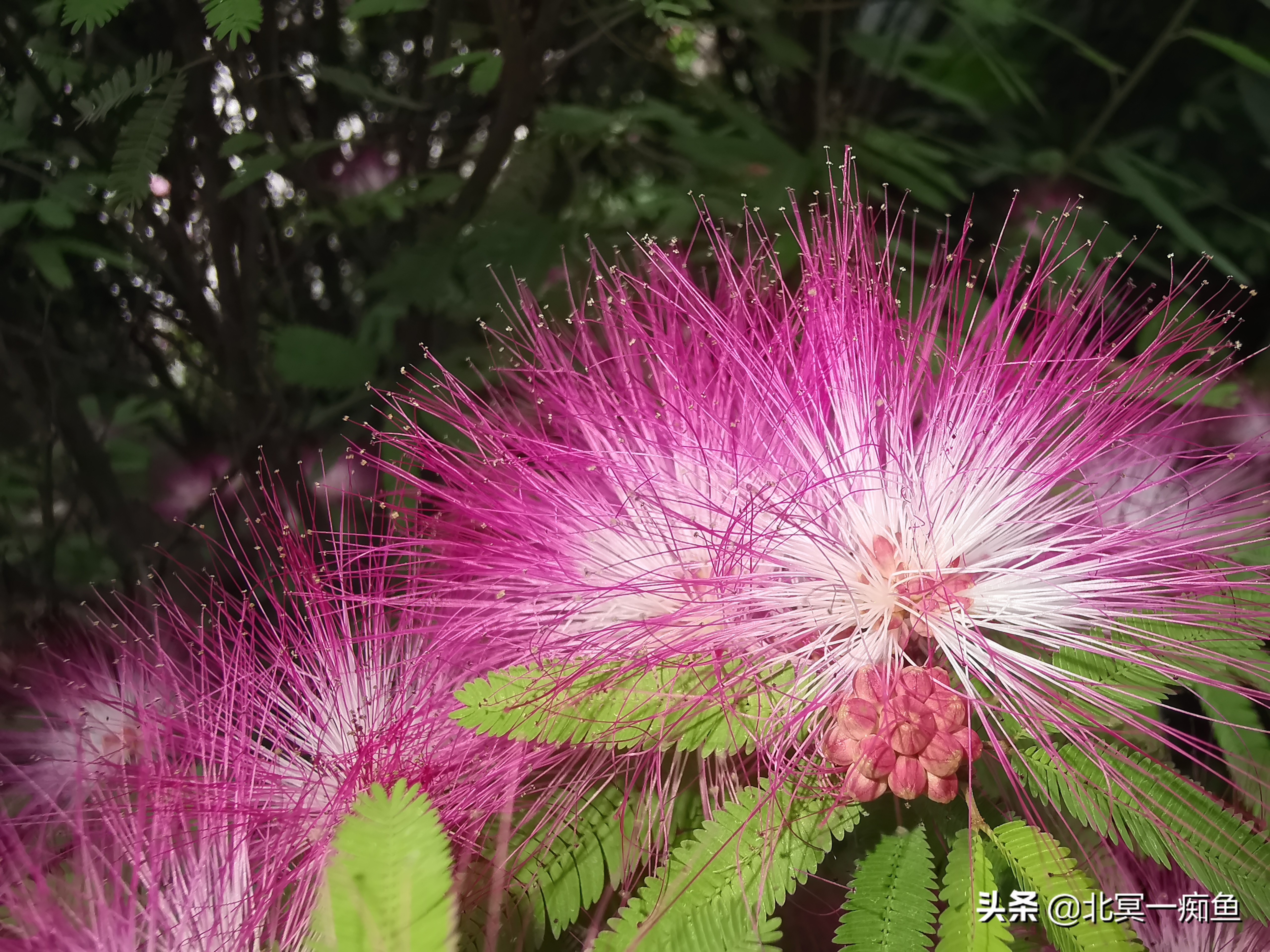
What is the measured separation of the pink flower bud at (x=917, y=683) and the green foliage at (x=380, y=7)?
103cm

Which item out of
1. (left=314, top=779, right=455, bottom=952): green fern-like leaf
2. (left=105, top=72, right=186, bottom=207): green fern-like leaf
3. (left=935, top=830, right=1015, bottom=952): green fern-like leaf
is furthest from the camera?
(left=105, top=72, right=186, bottom=207): green fern-like leaf

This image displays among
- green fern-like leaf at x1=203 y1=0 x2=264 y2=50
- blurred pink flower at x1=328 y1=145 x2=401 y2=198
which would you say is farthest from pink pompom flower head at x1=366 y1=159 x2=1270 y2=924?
blurred pink flower at x1=328 y1=145 x2=401 y2=198

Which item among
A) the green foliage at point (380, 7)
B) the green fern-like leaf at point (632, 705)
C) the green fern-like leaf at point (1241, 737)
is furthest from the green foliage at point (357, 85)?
the green fern-like leaf at point (1241, 737)

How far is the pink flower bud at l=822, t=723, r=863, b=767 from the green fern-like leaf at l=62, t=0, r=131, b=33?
3.33ft

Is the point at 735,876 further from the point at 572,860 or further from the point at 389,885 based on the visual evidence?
the point at 389,885

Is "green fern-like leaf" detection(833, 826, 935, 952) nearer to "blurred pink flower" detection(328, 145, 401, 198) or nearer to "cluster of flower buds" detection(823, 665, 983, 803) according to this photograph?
"cluster of flower buds" detection(823, 665, 983, 803)

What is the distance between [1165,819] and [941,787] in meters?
0.20

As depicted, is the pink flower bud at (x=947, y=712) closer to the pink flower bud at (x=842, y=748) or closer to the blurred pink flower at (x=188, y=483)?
the pink flower bud at (x=842, y=748)

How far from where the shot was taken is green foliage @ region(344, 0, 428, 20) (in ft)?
3.67

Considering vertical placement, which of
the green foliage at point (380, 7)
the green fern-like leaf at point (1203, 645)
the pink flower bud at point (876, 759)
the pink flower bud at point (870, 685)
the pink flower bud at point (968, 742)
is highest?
the green foliage at point (380, 7)

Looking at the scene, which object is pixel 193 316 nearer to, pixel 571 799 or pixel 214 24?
pixel 214 24

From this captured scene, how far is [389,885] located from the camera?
52 centimetres

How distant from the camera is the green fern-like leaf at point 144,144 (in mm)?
1012

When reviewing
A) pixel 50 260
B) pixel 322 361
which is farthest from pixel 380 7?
pixel 50 260
